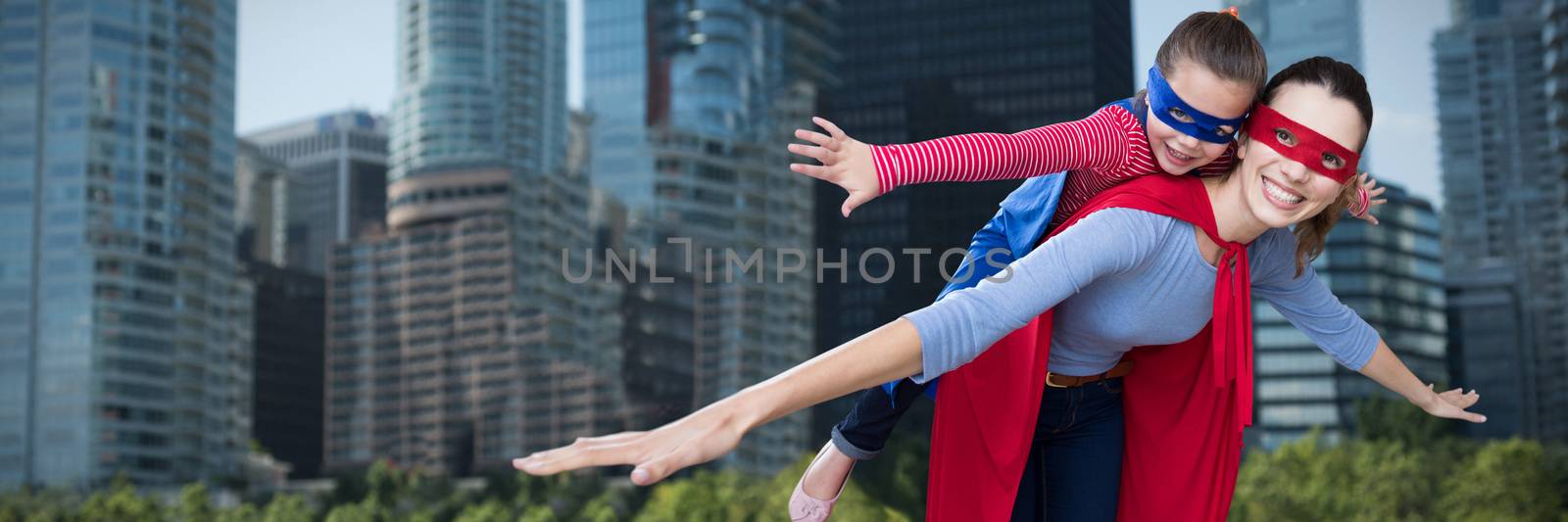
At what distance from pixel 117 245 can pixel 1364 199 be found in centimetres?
9674

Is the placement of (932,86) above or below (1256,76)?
above

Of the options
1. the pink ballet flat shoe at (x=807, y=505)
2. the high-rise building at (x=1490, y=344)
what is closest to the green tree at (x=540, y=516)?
the pink ballet flat shoe at (x=807, y=505)

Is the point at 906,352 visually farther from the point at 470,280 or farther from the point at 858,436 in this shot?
the point at 470,280

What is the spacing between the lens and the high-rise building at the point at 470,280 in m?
107

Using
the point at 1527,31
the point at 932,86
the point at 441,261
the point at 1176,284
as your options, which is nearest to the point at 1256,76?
the point at 1176,284

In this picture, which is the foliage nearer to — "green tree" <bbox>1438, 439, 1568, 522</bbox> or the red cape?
"green tree" <bbox>1438, 439, 1568, 522</bbox>

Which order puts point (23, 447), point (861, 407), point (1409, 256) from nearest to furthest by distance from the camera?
point (861, 407)
point (23, 447)
point (1409, 256)

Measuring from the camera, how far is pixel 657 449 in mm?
2467

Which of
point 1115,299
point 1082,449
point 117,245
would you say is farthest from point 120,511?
point 1115,299

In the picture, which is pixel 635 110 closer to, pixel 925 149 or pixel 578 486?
pixel 578 486

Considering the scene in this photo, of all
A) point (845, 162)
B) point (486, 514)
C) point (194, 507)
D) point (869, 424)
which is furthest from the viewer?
point (194, 507)

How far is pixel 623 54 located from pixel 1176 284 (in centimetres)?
11571

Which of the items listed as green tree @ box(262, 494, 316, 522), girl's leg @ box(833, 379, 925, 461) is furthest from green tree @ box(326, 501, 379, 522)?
girl's leg @ box(833, 379, 925, 461)

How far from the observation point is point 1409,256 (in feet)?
324
